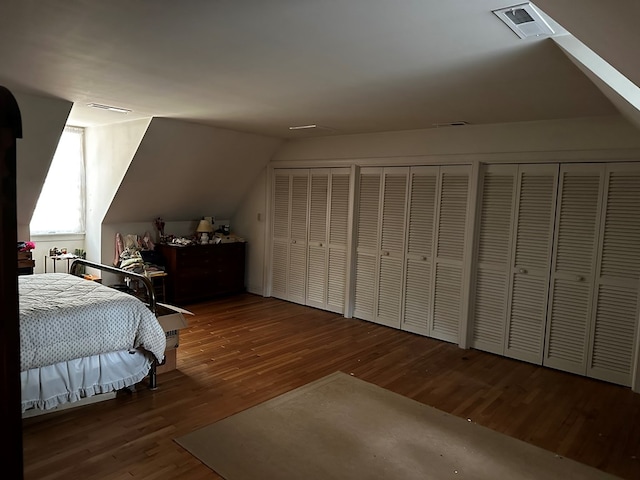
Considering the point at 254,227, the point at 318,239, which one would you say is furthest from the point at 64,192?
the point at 318,239

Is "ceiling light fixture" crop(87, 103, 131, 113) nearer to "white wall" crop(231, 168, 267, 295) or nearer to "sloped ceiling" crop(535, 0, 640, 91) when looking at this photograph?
"white wall" crop(231, 168, 267, 295)

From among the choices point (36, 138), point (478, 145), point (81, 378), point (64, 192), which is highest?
point (478, 145)

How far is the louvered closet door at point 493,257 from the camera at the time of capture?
4492mm

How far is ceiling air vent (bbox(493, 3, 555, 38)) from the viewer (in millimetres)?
1801

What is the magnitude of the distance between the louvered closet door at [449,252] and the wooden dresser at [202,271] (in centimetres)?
310

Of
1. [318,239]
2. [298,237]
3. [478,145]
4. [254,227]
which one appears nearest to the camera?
[478,145]

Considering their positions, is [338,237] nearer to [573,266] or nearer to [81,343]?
[573,266]

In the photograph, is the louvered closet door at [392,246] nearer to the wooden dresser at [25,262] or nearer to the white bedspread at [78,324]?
the white bedspread at [78,324]

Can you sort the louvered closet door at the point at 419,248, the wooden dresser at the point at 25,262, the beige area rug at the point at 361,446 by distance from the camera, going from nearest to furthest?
the beige area rug at the point at 361,446
the wooden dresser at the point at 25,262
the louvered closet door at the point at 419,248

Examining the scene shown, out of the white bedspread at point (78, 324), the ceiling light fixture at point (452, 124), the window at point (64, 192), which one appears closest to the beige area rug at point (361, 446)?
the white bedspread at point (78, 324)

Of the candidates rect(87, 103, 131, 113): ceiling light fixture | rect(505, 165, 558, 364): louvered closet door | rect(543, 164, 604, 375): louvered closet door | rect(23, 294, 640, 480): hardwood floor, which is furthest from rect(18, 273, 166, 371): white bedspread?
rect(543, 164, 604, 375): louvered closet door

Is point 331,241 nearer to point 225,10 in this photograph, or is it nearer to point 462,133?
point 462,133

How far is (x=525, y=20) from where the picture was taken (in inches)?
74.6

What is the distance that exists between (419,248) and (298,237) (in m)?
1.87
